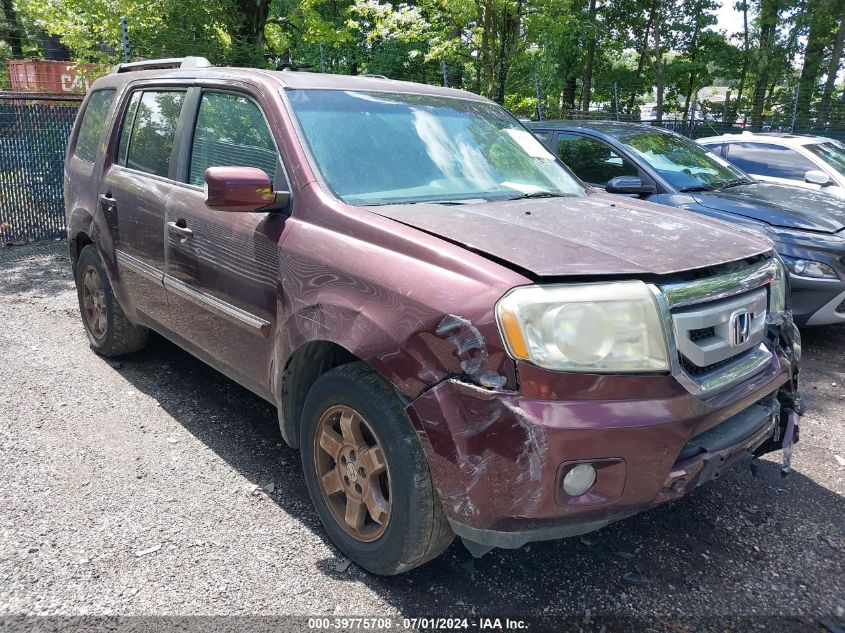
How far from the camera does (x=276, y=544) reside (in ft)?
9.77

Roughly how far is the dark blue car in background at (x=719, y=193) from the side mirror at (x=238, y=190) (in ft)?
9.80

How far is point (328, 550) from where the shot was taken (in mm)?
2947

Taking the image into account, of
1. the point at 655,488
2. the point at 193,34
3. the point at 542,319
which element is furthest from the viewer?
the point at 193,34

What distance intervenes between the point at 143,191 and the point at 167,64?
96 cm

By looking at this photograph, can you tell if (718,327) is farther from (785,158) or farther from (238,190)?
(785,158)

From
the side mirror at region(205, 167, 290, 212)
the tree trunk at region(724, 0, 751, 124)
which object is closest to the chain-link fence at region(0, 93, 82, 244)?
the side mirror at region(205, 167, 290, 212)

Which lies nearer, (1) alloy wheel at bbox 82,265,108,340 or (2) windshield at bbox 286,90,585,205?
(2) windshield at bbox 286,90,585,205

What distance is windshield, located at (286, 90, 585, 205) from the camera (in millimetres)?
3076

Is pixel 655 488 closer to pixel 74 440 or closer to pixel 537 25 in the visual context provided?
pixel 74 440

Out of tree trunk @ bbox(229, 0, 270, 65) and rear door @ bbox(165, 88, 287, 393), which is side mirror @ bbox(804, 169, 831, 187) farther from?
tree trunk @ bbox(229, 0, 270, 65)

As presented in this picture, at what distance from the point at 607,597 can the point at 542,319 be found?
1.24 meters

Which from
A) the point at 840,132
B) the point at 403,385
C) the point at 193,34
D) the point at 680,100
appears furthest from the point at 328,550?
the point at 680,100

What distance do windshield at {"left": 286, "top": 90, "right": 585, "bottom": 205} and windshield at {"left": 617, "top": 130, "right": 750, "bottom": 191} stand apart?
3.02 meters

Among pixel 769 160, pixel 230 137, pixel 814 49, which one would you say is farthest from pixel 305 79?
pixel 814 49
